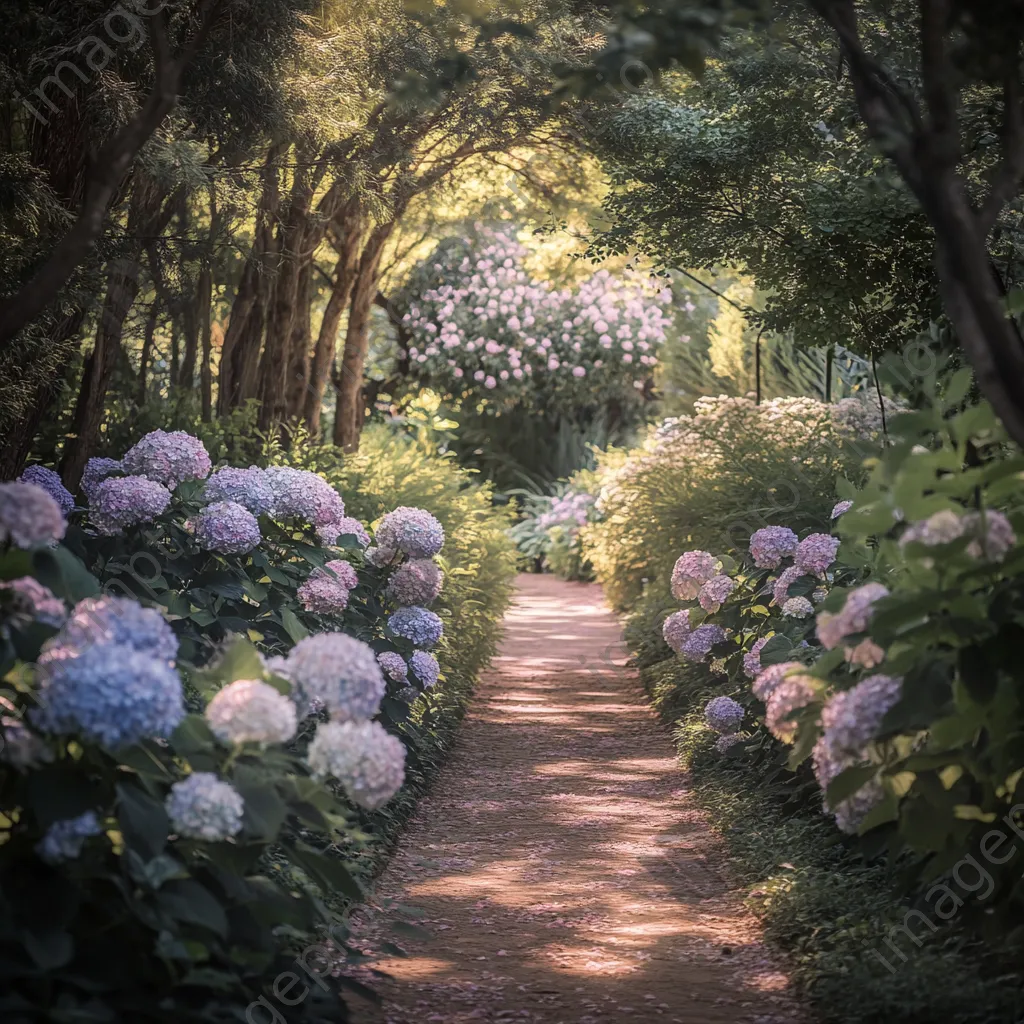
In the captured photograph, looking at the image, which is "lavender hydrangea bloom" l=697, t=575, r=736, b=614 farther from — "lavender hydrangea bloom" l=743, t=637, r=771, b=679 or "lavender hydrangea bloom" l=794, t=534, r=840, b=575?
"lavender hydrangea bloom" l=794, t=534, r=840, b=575

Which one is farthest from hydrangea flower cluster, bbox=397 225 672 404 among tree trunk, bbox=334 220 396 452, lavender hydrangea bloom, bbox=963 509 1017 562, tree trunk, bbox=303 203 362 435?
lavender hydrangea bloom, bbox=963 509 1017 562

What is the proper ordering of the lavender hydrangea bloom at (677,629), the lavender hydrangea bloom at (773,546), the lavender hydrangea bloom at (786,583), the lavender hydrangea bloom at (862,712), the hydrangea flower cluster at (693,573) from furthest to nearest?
1. the lavender hydrangea bloom at (677,629)
2. the hydrangea flower cluster at (693,573)
3. the lavender hydrangea bloom at (773,546)
4. the lavender hydrangea bloom at (786,583)
5. the lavender hydrangea bloom at (862,712)

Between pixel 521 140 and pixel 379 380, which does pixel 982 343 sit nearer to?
pixel 521 140

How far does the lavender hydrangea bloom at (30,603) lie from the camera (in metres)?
2.61

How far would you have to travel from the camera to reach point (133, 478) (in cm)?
464

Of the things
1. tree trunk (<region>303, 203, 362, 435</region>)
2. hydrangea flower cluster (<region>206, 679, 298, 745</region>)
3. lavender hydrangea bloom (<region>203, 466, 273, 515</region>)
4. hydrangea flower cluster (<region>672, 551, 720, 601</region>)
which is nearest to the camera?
hydrangea flower cluster (<region>206, 679, 298, 745</region>)

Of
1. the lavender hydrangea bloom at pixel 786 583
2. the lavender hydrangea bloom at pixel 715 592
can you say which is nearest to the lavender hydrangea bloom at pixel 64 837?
the lavender hydrangea bloom at pixel 786 583

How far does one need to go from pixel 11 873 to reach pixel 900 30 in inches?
211

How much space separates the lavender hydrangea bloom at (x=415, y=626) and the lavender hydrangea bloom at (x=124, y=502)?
59.9 inches

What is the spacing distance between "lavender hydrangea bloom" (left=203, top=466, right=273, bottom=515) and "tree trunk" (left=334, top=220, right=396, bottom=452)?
5.88 metres

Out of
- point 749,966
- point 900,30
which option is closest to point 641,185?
point 900,30

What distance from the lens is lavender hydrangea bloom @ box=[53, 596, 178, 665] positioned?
8.50 feet

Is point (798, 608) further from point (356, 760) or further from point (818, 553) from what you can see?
point (356, 760)

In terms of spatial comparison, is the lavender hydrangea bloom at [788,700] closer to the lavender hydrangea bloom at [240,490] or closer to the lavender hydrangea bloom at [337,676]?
the lavender hydrangea bloom at [337,676]
